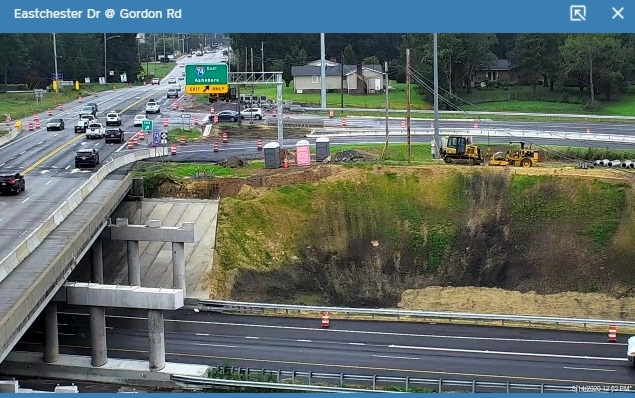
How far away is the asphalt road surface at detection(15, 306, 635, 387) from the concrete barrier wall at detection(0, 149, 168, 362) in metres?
5.34

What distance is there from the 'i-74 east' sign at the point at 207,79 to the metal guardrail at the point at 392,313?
21.7 metres

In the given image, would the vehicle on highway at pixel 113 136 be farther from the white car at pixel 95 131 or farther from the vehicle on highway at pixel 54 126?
the vehicle on highway at pixel 54 126

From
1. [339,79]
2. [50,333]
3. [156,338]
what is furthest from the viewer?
[339,79]

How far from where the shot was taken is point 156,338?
38.7 meters

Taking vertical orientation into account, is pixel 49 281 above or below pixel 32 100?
below

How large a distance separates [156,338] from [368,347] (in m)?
9.99

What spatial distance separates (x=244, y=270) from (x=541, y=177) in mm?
19118

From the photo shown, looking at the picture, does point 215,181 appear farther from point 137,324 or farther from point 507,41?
point 507,41

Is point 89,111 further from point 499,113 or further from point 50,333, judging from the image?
point 50,333

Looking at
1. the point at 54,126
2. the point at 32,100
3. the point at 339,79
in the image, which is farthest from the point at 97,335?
the point at 339,79

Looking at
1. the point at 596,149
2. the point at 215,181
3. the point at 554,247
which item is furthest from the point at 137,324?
the point at 596,149

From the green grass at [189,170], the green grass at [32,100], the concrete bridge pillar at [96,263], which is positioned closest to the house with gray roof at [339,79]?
the green grass at [32,100]

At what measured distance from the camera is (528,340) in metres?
43.4

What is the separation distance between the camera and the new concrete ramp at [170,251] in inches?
2088
